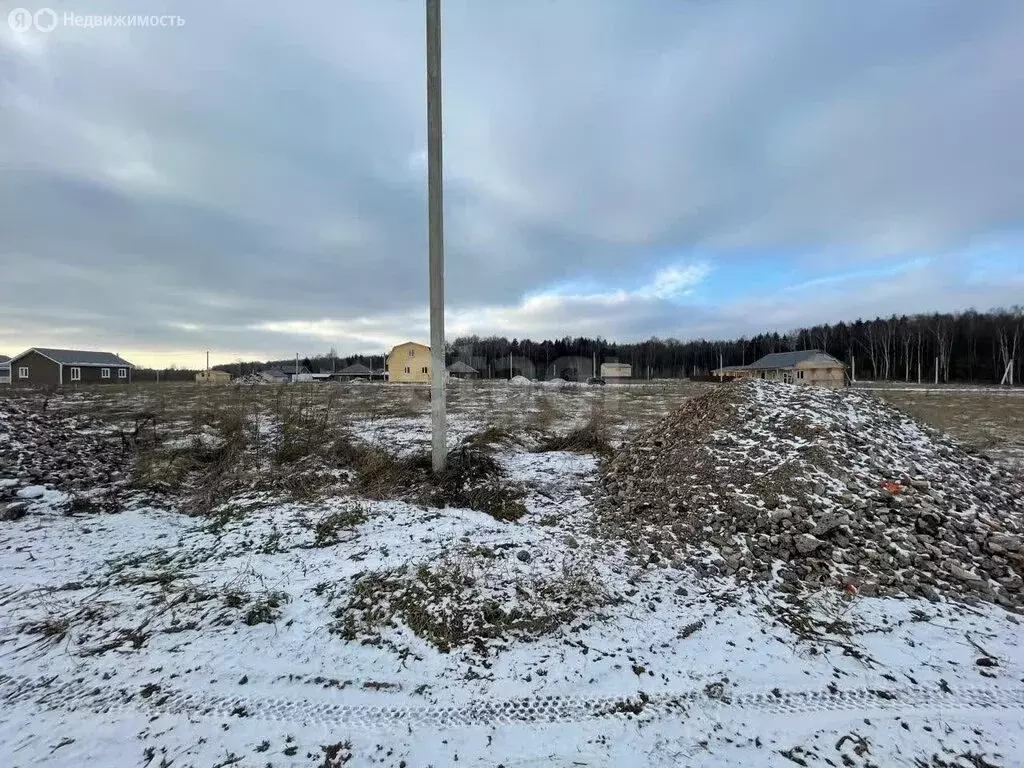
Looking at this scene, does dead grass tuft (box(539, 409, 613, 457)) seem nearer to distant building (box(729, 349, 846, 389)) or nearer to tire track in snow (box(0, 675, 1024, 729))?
tire track in snow (box(0, 675, 1024, 729))

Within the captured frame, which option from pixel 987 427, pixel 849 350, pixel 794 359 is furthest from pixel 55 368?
pixel 849 350

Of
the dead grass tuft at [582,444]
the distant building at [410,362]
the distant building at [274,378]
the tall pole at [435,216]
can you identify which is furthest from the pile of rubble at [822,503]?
the distant building at [410,362]

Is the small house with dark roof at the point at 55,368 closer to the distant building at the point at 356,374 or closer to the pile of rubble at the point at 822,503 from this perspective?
the distant building at the point at 356,374

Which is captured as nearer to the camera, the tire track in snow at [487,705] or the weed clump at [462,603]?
the tire track in snow at [487,705]

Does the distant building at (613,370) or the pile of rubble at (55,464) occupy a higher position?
the distant building at (613,370)

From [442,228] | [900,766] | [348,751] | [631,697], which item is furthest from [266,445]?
[900,766]

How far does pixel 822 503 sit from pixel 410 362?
55.6m

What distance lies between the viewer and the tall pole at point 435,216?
22.0ft

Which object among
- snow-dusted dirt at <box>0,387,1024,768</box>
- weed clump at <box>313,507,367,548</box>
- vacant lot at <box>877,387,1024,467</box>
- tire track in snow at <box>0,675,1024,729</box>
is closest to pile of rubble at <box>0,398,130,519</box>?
snow-dusted dirt at <box>0,387,1024,768</box>

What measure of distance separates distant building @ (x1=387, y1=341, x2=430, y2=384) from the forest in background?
658 inches

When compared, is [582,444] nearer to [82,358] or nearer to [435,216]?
[435,216]

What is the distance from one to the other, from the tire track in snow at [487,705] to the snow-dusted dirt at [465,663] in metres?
0.01

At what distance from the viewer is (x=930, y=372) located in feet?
193

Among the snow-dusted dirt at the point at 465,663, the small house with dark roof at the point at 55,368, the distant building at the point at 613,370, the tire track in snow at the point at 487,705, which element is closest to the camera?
the snow-dusted dirt at the point at 465,663
